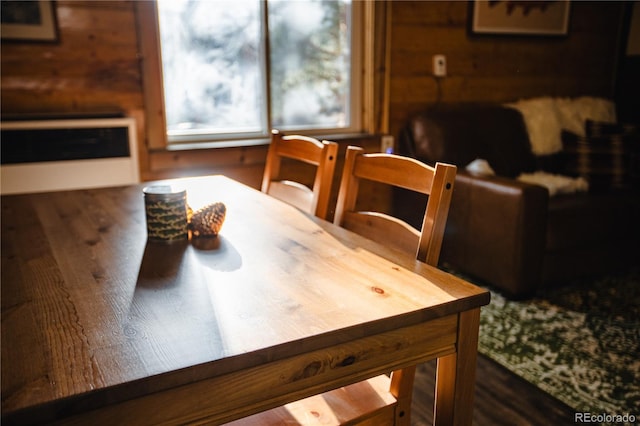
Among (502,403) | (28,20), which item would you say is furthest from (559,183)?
(28,20)

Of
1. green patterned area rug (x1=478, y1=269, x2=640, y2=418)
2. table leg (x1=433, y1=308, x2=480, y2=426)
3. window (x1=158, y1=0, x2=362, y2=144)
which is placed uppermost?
window (x1=158, y1=0, x2=362, y2=144)

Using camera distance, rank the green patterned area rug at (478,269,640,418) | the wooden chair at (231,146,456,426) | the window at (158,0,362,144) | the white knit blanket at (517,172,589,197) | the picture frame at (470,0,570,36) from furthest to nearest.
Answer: the picture frame at (470,0,570,36), the white knit blanket at (517,172,589,197), the window at (158,0,362,144), the green patterned area rug at (478,269,640,418), the wooden chair at (231,146,456,426)

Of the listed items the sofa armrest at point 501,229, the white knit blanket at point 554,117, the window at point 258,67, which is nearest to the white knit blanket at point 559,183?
the white knit blanket at point 554,117

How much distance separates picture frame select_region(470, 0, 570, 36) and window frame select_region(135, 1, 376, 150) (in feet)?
2.65

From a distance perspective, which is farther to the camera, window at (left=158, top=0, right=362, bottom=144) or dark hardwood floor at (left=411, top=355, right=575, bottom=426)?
window at (left=158, top=0, right=362, bottom=144)

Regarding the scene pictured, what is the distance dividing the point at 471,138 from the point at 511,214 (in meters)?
0.82

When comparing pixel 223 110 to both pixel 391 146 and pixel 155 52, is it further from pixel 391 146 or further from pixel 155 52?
pixel 391 146

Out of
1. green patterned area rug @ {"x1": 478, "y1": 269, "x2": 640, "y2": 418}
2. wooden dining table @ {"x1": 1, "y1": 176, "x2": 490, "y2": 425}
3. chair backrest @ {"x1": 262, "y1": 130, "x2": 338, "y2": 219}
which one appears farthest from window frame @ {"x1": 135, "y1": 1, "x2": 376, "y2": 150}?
wooden dining table @ {"x1": 1, "y1": 176, "x2": 490, "y2": 425}

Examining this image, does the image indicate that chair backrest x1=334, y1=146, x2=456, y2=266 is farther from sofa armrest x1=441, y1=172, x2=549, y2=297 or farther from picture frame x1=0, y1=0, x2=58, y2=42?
picture frame x1=0, y1=0, x2=58, y2=42

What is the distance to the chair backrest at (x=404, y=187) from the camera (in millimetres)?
1036

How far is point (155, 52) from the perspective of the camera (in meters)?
2.52

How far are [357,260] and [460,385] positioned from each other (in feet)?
0.95

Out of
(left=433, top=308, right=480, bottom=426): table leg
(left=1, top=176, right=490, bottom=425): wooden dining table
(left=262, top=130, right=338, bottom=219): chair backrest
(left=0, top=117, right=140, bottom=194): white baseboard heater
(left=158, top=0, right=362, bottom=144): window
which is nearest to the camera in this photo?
(left=1, top=176, right=490, bottom=425): wooden dining table

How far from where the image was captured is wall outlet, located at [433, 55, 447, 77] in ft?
10.7
